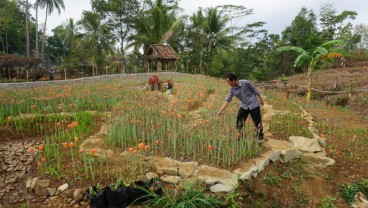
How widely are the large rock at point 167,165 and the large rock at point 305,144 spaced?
9.69 feet

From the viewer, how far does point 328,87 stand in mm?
15578

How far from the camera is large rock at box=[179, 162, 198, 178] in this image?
412cm

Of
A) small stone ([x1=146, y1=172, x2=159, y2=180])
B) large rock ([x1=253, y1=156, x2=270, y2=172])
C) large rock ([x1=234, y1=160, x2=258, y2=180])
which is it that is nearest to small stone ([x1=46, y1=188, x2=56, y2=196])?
small stone ([x1=146, y1=172, x2=159, y2=180])

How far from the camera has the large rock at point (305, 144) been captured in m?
5.60

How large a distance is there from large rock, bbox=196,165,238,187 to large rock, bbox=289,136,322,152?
240cm

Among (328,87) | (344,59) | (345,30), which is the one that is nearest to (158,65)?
(328,87)

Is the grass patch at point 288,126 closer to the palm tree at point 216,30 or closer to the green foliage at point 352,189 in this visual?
the green foliage at point 352,189

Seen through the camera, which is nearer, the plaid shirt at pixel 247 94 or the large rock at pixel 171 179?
the large rock at pixel 171 179

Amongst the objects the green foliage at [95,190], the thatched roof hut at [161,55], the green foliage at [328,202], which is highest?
the thatched roof hut at [161,55]

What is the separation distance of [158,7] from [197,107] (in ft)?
60.4

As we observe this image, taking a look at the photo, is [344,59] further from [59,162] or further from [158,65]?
[59,162]

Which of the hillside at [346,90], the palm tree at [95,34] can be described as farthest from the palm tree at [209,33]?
the hillside at [346,90]

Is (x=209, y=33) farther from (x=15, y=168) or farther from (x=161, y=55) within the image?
(x=15, y=168)

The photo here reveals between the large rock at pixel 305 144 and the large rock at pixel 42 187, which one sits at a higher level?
the large rock at pixel 305 144
